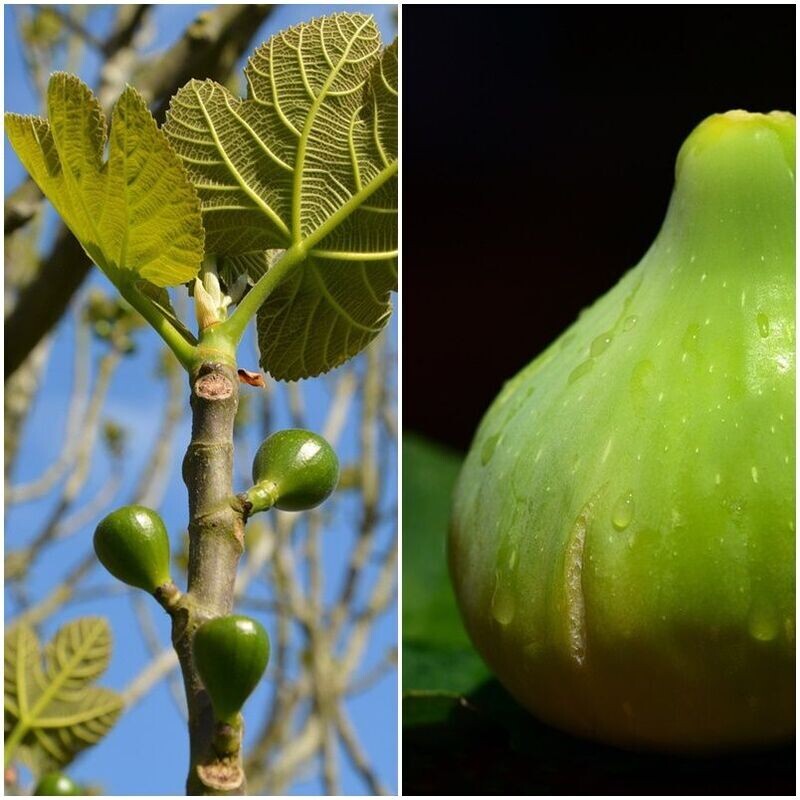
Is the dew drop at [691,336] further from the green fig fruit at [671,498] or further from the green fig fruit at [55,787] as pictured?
the green fig fruit at [55,787]

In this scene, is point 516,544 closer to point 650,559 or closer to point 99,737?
point 650,559

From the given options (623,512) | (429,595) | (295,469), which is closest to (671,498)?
(623,512)

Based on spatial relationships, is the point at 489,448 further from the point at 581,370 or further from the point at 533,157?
the point at 533,157

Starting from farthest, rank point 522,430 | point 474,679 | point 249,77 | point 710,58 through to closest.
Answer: point 710,58 → point 474,679 → point 522,430 → point 249,77

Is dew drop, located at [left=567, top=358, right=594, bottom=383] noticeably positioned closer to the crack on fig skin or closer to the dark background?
the crack on fig skin

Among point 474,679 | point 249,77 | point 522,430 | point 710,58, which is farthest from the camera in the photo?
point 710,58

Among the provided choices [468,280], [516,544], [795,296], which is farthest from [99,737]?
[468,280]

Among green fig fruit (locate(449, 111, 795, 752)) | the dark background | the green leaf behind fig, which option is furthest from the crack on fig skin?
the dark background
